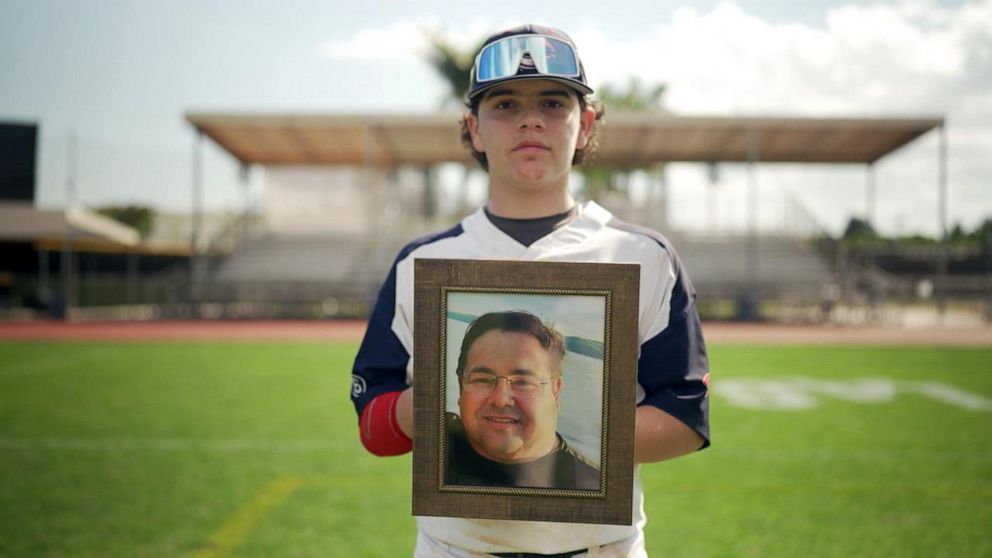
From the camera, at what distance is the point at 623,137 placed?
72.2 feet

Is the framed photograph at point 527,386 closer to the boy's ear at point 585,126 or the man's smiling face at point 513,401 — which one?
the man's smiling face at point 513,401

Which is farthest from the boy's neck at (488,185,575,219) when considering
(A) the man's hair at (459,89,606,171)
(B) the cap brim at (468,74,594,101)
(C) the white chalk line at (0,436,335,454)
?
(C) the white chalk line at (0,436,335,454)

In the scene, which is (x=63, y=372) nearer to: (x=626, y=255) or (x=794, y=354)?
(x=626, y=255)

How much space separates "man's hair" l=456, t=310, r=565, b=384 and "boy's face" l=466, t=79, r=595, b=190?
39 centimetres

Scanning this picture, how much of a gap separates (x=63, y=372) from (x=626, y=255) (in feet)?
34.6

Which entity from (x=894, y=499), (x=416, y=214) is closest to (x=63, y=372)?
(x=894, y=499)

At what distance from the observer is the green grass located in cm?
394

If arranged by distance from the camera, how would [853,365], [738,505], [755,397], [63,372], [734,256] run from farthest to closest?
[734,256] → [853,365] → [63,372] → [755,397] → [738,505]

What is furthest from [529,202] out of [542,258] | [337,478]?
[337,478]

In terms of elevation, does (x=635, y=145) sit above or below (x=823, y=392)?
above

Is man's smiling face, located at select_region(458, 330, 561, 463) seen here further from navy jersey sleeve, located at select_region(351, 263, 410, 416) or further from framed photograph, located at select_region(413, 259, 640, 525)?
navy jersey sleeve, located at select_region(351, 263, 410, 416)

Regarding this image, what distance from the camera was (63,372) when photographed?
10.0 meters

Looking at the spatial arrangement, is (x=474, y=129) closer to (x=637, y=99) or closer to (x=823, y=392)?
(x=823, y=392)

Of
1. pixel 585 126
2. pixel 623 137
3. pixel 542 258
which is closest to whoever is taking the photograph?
pixel 542 258
